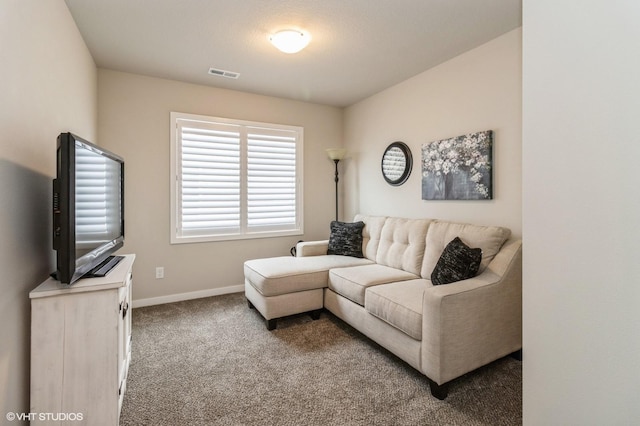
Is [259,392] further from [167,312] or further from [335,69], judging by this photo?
[335,69]

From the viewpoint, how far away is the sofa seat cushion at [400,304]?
6.57 ft

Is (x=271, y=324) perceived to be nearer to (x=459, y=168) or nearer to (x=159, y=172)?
(x=159, y=172)

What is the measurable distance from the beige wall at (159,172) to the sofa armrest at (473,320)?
8.93ft

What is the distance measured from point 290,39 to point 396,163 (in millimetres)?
1908

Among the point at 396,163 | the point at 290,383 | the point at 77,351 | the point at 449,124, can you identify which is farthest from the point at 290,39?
the point at 290,383

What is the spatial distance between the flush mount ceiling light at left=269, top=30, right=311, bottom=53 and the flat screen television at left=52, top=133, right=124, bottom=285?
1.56 meters

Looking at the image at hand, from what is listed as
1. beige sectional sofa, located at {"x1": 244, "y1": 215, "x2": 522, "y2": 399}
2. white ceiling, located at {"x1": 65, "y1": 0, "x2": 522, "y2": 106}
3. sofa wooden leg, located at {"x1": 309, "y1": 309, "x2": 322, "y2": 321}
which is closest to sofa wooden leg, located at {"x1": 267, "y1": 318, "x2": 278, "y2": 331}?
beige sectional sofa, located at {"x1": 244, "y1": 215, "x2": 522, "y2": 399}

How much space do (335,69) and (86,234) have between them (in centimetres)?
277

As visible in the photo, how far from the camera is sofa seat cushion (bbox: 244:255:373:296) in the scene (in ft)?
9.29

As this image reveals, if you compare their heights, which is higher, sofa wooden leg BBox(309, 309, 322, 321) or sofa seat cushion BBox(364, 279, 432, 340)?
sofa seat cushion BBox(364, 279, 432, 340)

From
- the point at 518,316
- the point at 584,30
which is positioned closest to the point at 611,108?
the point at 584,30

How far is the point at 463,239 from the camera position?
2580 mm

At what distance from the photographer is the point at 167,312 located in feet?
10.7

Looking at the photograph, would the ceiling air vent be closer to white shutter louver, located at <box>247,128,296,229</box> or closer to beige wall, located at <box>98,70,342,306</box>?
beige wall, located at <box>98,70,342,306</box>
